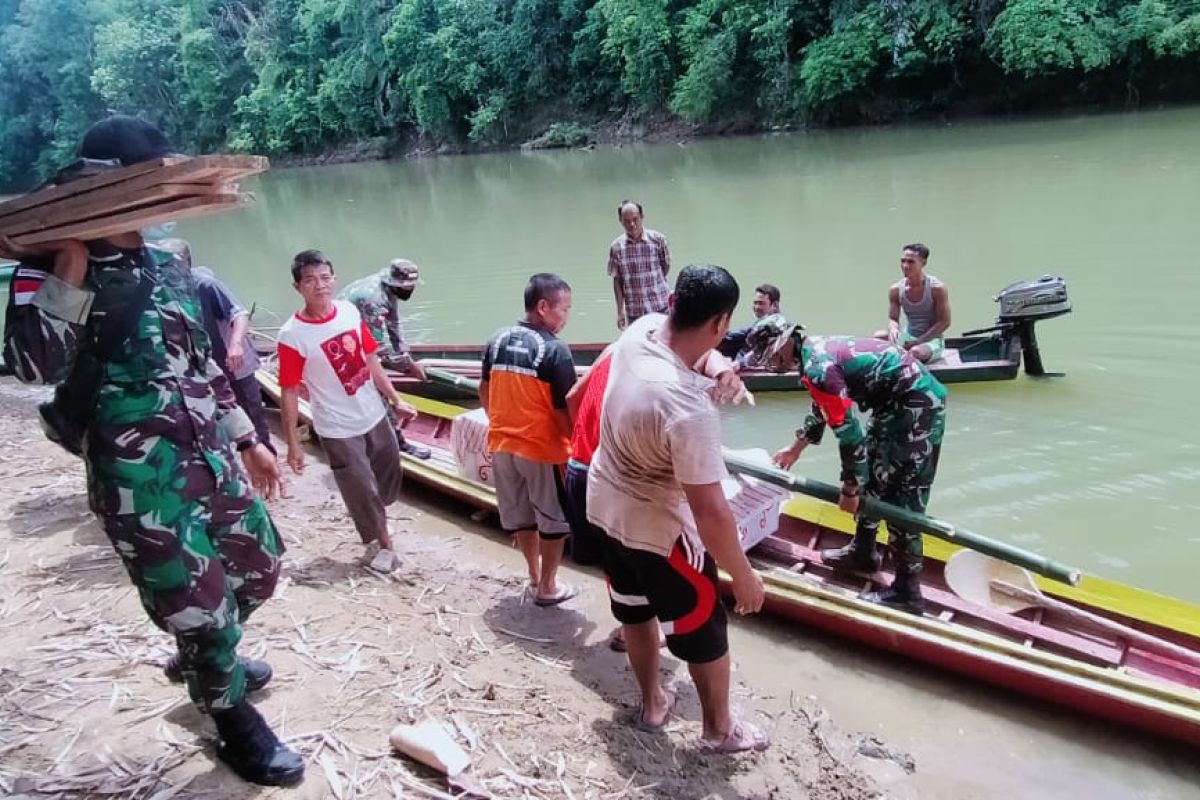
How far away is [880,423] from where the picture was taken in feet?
13.5

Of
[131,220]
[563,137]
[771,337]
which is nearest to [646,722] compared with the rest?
[771,337]

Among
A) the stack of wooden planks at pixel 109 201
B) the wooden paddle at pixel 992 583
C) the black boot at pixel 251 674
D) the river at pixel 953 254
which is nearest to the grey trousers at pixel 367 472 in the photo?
the black boot at pixel 251 674

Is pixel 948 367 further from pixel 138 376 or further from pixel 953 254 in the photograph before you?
pixel 138 376

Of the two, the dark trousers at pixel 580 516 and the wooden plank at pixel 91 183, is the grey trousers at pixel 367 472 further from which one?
the wooden plank at pixel 91 183

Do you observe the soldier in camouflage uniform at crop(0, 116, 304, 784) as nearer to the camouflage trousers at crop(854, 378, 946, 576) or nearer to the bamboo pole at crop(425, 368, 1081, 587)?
the bamboo pole at crop(425, 368, 1081, 587)

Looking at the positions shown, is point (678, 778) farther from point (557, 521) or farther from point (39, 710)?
point (39, 710)

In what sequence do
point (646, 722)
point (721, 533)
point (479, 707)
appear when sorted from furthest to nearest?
1. point (646, 722)
2. point (479, 707)
3. point (721, 533)

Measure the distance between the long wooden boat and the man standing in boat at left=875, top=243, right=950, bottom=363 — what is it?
2732mm

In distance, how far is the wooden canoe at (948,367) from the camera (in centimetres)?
722

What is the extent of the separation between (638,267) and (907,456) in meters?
3.79

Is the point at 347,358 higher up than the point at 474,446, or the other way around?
the point at 347,358

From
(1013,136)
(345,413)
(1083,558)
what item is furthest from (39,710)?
(1013,136)

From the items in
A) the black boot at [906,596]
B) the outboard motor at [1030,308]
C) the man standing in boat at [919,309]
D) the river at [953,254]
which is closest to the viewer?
the black boot at [906,596]

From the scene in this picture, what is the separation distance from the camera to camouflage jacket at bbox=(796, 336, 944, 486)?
12.4ft
